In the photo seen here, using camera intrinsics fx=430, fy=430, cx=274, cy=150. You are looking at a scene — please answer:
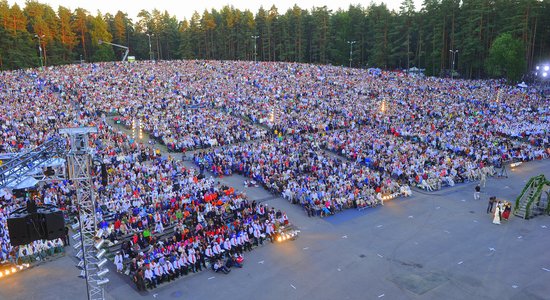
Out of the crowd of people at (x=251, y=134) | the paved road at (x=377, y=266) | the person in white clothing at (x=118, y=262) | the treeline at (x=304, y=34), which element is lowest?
the paved road at (x=377, y=266)

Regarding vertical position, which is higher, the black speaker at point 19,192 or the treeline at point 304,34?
the treeline at point 304,34

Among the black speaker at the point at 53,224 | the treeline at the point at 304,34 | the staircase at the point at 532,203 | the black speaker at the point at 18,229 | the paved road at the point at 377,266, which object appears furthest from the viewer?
the treeline at the point at 304,34

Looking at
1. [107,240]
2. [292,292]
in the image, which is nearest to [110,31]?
[107,240]

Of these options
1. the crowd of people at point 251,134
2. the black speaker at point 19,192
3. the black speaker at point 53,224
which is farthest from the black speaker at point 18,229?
the crowd of people at point 251,134

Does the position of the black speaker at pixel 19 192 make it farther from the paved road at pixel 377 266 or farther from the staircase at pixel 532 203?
the staircase at pixel 532 203

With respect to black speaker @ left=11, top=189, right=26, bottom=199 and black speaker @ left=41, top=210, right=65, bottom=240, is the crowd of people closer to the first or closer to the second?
black speaker @ left=11, top=189, right=26, bottom=199

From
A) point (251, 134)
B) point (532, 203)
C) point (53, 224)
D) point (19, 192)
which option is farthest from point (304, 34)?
point (53, 224)

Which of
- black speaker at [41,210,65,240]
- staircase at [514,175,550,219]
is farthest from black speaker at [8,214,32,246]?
staircase at [514,175,550,219]
